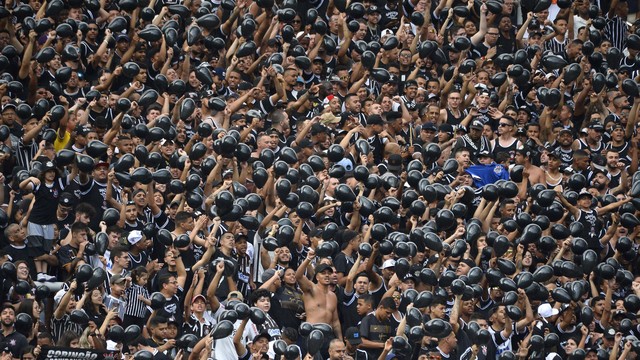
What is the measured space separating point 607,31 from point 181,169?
26.1 feet

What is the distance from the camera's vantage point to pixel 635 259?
19625 mm

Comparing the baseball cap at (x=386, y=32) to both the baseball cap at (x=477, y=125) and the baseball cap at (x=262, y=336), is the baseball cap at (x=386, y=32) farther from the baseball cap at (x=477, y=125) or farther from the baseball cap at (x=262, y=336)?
the baseball cap at (x=262, y=336)

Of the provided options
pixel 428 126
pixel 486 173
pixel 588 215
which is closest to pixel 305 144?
pixel 428 126

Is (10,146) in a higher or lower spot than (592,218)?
Answer: higher

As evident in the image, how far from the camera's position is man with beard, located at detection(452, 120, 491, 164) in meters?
19.8

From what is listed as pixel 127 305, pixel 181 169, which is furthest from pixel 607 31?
pixel 127 305

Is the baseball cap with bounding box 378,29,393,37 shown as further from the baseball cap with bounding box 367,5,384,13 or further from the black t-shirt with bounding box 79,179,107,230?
the black t-shirt with bounding box 79,179,107,230

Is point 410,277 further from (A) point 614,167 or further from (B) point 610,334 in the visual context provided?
(A) point 614,167

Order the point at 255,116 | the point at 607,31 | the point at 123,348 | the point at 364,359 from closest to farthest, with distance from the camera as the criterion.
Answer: the point at 123,348 < the point at 364,359 < the point at 255,116 < the point at 607,31

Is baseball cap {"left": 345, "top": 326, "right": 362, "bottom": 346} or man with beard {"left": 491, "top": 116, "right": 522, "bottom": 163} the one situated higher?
baseball cap {"left": 345, "top": 326, "right": 362, "bottom": 346}

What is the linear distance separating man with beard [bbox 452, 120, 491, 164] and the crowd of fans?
1.6 inches

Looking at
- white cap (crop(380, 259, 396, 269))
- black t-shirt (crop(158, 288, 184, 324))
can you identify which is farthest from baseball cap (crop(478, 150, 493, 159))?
black t-shirt (crop(158, 288, 184, 324))

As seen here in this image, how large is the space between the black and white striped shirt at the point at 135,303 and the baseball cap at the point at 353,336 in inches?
76.3

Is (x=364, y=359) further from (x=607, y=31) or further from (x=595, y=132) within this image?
(x=607, y=31)
